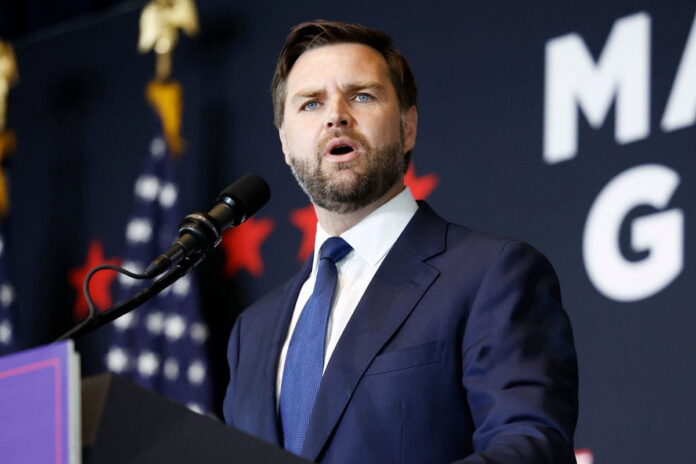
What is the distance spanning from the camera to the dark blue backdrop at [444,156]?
2959 millimetres

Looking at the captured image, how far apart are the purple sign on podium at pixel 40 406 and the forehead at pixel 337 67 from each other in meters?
1.23

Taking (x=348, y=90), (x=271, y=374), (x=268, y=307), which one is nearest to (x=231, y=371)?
(x=268, y=307)

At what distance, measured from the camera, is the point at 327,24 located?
2242 mm

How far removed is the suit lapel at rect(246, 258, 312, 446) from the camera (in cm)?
183

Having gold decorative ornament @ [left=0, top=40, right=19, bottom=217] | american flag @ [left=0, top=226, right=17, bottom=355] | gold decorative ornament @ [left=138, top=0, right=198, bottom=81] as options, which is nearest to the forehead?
gold decorative ornament @ [left=138, top=0, right=198, bottom=81]

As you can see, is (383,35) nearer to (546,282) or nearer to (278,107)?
(278,107)

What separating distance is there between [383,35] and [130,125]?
2407 mm

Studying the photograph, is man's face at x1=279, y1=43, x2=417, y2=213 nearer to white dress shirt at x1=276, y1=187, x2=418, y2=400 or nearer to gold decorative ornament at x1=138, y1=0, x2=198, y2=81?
white dress shirt at x1=276, y1=187, x2=418, y2=400

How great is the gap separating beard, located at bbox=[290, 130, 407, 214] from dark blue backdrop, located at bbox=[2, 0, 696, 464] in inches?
47.6

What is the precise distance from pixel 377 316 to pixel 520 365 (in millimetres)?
301

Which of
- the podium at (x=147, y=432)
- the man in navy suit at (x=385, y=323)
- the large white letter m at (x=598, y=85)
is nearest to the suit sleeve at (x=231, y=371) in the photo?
the man in navy suit at (x=385, y=323)

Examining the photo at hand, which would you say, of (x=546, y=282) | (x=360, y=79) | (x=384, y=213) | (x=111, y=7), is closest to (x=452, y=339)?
(x=546, y=282)

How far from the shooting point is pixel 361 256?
6.51ft

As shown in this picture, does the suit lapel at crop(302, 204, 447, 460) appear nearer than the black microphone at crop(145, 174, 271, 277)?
No
